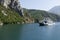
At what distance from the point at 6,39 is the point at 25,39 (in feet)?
22.2

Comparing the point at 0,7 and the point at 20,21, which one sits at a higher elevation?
the point at 0,7

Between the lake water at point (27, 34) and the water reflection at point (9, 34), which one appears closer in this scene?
the water reflection at point (9, 34)

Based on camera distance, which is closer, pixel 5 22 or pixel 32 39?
pixel 32 39

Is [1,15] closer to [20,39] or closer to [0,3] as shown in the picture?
[0,3]

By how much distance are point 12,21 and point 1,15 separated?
1441 centimetres

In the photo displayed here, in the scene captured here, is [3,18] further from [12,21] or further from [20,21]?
[20,21]

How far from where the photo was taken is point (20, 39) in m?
59.4

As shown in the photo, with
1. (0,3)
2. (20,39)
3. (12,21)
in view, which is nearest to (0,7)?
(0,3)

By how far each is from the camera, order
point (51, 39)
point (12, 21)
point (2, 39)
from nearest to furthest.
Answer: point (2, 39) < point (51, 39) < point (12, 21)

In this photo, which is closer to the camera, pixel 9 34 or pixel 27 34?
pixel 9 34

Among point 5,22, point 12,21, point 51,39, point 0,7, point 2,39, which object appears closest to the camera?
point 2,39

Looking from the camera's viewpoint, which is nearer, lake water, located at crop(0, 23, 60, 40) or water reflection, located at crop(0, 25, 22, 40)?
water reflection, located at crop(0, 25, 22, 40)

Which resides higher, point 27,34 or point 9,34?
point 9,34

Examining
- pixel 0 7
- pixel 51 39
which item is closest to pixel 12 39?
pixel 51 39
